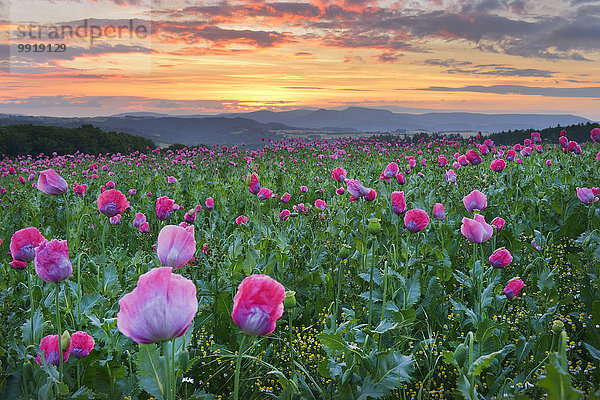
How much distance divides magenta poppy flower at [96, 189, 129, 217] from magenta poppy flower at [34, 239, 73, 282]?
1.12 meters

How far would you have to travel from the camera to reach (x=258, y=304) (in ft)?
3.92

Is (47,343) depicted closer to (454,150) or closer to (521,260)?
(521,260)

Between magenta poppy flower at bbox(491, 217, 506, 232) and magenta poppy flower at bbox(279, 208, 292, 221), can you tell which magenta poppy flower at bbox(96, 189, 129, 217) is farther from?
magenta poppy flower at bbox(491, 217, 506, 232)

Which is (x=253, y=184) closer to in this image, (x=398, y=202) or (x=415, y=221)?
(x=398, y=202)

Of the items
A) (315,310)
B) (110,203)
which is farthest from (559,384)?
(110,203)

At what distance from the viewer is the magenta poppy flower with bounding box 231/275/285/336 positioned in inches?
46.3

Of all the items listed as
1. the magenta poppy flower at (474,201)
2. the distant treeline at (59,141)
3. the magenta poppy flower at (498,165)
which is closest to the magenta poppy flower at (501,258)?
the magenta poppy flower at (474,201)

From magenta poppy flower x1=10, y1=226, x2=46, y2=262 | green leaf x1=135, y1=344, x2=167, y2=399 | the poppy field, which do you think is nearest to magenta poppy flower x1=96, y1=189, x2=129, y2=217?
the poppy field

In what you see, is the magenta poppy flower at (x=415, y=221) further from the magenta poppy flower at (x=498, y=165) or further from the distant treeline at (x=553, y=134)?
the distant treeline at (x=553, y=134)

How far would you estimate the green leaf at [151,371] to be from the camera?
1481mm

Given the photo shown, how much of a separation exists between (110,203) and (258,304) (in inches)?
77.7

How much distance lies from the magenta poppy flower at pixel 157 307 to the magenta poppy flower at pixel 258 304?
14 cm

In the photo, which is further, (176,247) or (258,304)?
(176,247)

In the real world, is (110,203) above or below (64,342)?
above
